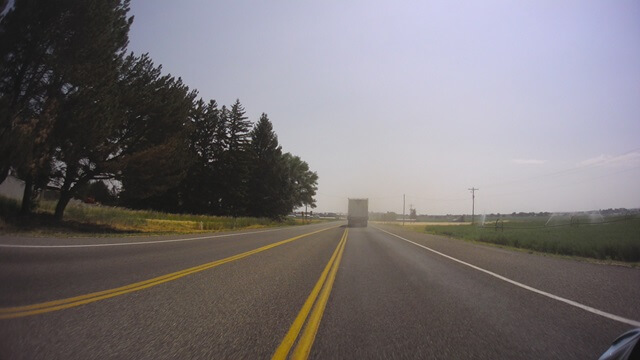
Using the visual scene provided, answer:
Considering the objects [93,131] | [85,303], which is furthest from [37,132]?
[85,303]

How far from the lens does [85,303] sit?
470 cm

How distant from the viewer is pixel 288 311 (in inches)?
193

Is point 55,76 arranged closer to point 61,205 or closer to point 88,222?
point 61,205

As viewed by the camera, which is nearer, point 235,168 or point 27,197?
point 27,197

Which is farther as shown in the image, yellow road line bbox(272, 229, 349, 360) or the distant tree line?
the distant tree line

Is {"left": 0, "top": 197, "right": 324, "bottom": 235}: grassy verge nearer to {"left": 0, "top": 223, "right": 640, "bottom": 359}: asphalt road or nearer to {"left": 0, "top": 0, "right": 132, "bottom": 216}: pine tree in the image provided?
{"left": 0, "top": 0, "right": 132, "bottom": 216}: pine tree

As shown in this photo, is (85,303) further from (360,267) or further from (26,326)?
(360,267)

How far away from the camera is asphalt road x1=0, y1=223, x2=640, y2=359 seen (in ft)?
11.5

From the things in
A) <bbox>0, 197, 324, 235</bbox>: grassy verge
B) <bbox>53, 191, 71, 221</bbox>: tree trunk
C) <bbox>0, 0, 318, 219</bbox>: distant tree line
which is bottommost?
<bbox>0, 197, 324, 235</bbox>: grassy verge

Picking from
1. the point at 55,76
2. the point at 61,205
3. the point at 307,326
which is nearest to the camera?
the point at 307,326

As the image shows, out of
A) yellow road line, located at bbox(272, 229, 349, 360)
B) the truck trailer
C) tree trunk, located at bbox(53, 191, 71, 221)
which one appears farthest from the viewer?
the truck trailer

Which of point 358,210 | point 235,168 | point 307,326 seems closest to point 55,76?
point 307,326

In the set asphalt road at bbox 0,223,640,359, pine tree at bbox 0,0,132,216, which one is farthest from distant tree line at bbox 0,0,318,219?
asphalt road at bbox 0,223,640,359

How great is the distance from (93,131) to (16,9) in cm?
585
